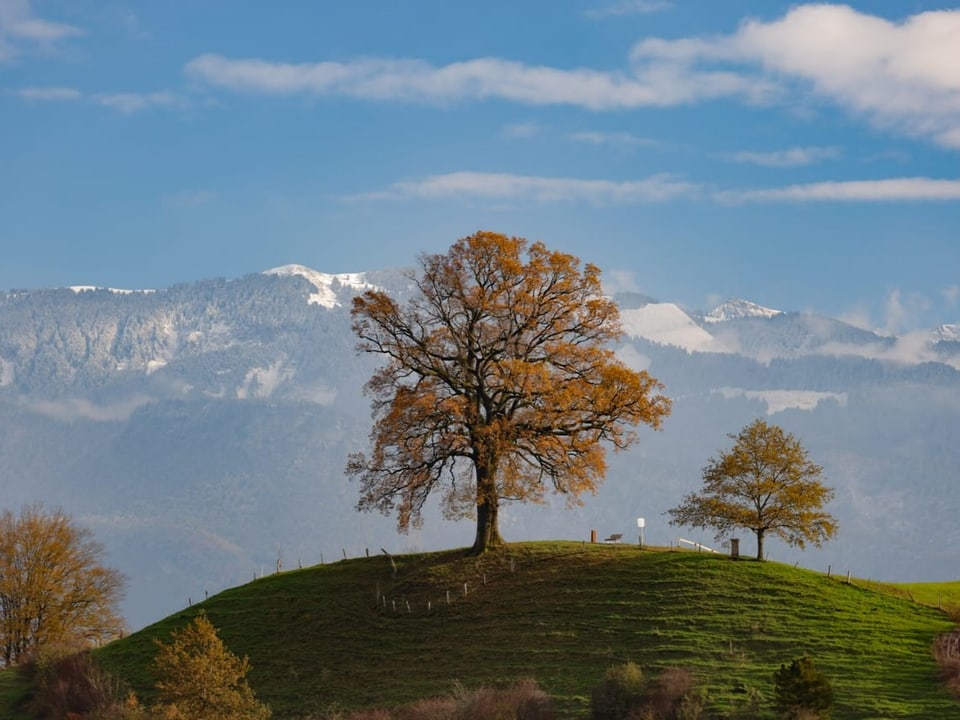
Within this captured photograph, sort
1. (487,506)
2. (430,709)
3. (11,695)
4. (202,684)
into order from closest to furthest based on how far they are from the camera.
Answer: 1. (202,684)
2. (430,709)
3. (11,695)
4. (487,506)

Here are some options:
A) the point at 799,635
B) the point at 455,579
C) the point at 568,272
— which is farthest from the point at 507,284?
the point at 799,635

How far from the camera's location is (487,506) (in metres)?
87.6

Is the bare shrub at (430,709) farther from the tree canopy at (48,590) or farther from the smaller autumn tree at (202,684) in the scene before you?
the tree canopy at (48,590)

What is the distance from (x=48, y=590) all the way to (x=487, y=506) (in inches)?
1540

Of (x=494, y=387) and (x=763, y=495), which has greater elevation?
(x=494, y=387)

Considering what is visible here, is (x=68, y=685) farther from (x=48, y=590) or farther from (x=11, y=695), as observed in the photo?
(x=48, y=590)

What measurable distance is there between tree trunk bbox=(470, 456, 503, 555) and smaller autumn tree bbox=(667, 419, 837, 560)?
11120 mm

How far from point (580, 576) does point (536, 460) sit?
25.7 ft

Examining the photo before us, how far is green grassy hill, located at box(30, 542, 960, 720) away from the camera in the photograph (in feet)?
222

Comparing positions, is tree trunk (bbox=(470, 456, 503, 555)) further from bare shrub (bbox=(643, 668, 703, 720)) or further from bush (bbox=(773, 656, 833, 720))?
bush (bbox=(773, 656, 833, 720))

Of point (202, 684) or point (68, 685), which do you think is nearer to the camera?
point (202, 684)

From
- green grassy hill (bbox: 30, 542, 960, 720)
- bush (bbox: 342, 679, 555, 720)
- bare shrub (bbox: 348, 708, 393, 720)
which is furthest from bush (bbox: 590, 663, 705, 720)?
bare shrub (bbox: 348, 708, 393, 720)

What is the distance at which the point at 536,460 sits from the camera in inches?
3391

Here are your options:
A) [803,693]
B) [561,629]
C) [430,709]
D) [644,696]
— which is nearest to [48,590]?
[561,629]
